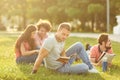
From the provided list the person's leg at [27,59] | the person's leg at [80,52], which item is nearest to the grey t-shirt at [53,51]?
the person's leg at [80,52]

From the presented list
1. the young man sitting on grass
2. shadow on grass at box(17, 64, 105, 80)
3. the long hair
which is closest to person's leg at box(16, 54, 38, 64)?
the long hair

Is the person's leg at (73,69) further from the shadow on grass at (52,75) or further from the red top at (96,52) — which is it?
the red top at (96,52)

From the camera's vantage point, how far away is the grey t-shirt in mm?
9602

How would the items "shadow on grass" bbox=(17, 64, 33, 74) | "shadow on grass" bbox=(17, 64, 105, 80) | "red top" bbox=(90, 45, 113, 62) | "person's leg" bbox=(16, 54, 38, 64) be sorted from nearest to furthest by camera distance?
"shadow on grass" bbox=(17, 64, 105, 80)
"shadow on grass" bbox=(17, 64, 33, 74)
"person's leg" bbox=(16, 54, 38, 64)
"red top" bbox=(90, 45, 113, 62)

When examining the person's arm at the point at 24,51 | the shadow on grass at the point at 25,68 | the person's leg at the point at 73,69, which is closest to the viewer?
the person's leg at the point at 73,69

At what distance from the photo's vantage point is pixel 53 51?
9852 mm

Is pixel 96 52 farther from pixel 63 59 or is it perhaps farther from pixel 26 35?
pixel 63 59

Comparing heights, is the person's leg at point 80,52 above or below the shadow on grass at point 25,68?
above

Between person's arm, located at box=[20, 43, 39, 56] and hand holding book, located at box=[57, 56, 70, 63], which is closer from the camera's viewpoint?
hand holding book, located at box=[57, 56, 70, 63]

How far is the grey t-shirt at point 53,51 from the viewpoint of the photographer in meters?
9.60

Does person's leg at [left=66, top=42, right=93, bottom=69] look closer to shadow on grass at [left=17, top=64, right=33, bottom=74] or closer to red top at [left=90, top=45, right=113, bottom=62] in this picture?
shadow on grass at [left=17, top=64, right=33, bottom=74]

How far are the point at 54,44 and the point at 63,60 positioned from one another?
15.1 inches

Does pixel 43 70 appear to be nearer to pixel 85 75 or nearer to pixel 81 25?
pixel 85 75

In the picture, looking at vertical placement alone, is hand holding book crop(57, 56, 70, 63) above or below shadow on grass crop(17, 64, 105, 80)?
above
